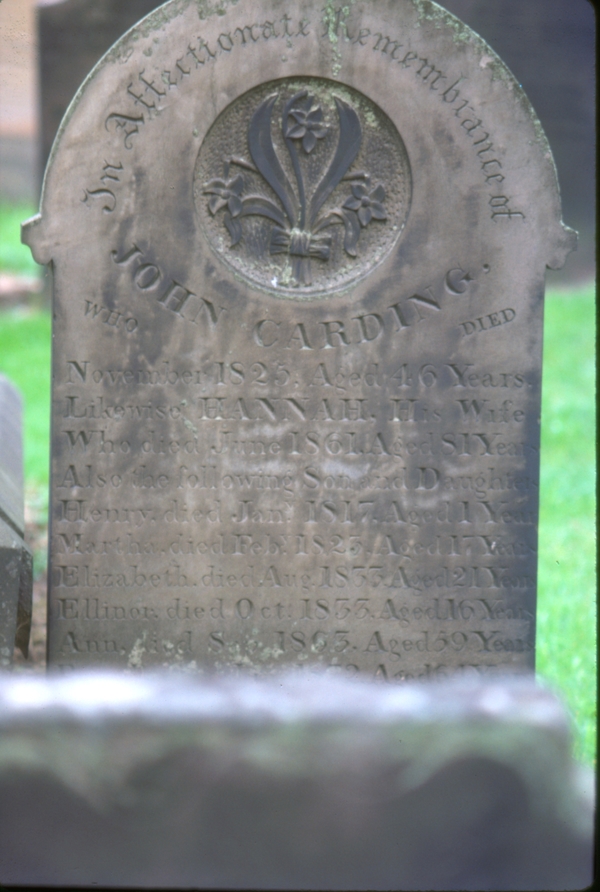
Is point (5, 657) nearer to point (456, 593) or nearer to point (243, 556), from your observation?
point (243, 556)

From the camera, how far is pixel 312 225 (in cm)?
317

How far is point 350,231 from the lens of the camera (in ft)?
10.4

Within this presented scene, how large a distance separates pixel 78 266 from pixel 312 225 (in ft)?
2.77

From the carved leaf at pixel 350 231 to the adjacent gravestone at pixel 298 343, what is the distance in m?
0.03

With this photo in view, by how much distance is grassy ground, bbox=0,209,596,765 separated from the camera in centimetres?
421

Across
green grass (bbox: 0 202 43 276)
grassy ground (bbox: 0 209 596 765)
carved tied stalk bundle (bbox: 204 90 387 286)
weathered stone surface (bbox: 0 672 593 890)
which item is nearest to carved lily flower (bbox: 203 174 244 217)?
carved tied stalk bundle (bbox: 204 90 387 286)

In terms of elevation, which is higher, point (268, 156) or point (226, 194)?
point (268, 156)

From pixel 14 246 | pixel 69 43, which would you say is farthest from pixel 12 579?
pixel 14 246

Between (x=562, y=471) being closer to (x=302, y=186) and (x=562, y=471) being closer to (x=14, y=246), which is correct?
A: (x=302, y=186)

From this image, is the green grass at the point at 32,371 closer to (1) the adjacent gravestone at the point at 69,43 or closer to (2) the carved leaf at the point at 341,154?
(1) the adjacent gravestone at the point at 69,43

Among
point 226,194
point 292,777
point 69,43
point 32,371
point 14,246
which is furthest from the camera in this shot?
point 14,246

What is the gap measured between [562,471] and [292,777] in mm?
6749

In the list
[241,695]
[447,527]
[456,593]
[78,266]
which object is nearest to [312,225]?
[78,266]

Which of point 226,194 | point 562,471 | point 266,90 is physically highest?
point 266,90
